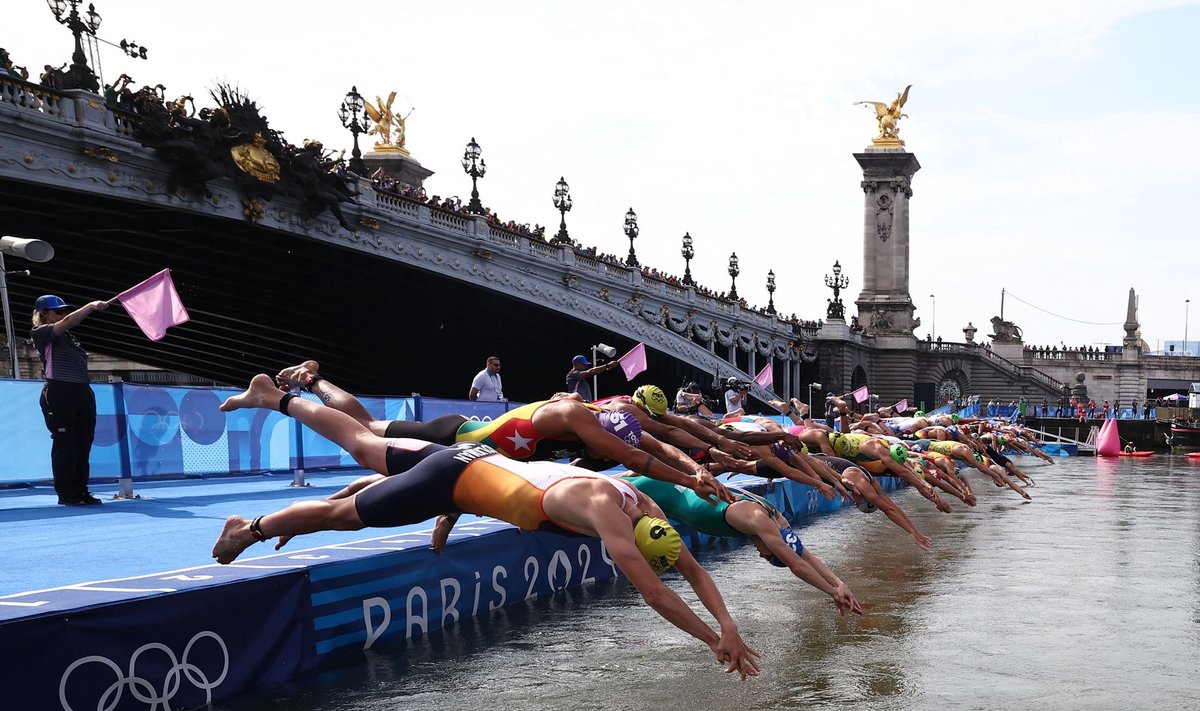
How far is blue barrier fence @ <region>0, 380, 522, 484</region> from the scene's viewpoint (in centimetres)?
1390

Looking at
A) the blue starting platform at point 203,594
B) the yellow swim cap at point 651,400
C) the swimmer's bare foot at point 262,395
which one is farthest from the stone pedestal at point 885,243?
the swimmer's bare foot at point 262,395

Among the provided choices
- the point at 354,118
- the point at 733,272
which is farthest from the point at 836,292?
the point at 354,118

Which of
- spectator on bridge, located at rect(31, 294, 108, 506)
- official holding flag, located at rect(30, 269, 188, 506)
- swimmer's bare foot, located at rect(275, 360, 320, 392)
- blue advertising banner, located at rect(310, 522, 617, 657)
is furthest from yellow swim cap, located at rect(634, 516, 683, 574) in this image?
spectator on bridge, located at rect(31, 294, 108, 506)

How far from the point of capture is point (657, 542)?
6402mm

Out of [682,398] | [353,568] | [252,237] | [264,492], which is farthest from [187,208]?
[353,568]

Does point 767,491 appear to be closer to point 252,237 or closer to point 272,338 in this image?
point 252,237

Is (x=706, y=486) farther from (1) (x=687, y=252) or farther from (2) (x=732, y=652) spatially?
(1) (x=687, y=252)

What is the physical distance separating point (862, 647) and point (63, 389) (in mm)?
8324

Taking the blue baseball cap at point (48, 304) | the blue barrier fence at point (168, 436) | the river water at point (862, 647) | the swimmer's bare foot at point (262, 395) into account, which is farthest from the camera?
the blue barrier fence at point (168, 436)

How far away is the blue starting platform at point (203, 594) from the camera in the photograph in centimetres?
627

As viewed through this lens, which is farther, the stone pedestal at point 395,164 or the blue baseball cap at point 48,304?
the stone pedestal at point 395,164

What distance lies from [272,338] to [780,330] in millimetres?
33571

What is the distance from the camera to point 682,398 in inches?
588

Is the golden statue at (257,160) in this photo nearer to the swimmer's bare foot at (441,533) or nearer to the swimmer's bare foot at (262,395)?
the swimmer's bare foot at (441,533)
